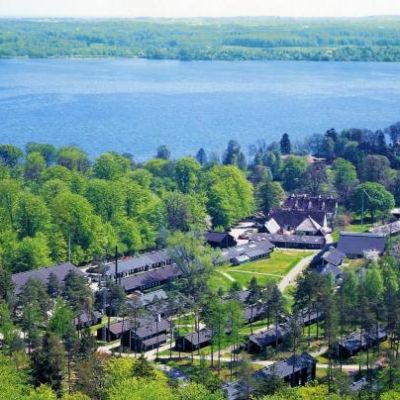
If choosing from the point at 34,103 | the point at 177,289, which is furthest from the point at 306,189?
the point at 34,103

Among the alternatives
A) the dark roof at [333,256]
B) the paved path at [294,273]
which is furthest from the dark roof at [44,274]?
the dark roof at [333,256]

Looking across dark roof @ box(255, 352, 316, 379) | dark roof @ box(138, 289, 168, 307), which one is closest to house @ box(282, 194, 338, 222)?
Result: dark roof @ box(138, 289, 168, 307)

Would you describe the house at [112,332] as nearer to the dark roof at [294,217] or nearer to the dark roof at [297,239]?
the dark roof at [297,239]

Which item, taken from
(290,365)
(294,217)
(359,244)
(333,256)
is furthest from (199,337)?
(294,217)

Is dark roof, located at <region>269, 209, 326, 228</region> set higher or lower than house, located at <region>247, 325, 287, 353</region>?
higher

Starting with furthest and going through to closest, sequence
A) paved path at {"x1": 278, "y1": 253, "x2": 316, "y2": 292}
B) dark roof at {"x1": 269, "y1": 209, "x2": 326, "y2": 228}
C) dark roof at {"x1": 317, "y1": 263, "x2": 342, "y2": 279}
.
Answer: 1. dark roof at {"x1": 269, "y1": 209, "x2": 326, "y2": 228}
2. dark roof at {"x1": 317, "y1": 263, "x2": 342, "y2": 279}
3. paved path at {"x1": 278, "y1": 253, "x2": 316, "y2": 292}

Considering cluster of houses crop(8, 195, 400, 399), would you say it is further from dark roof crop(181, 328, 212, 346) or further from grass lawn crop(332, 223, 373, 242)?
grass lawn crop(332, 223, 373, 242)

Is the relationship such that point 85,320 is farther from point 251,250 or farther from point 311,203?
point 311,203
